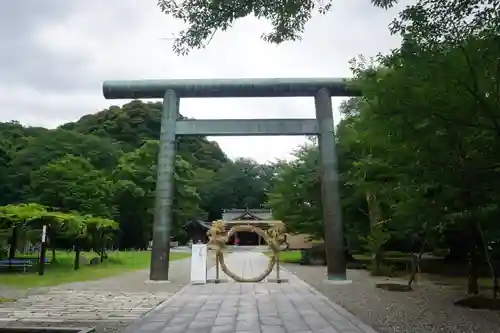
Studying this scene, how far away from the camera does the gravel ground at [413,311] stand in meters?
6.84

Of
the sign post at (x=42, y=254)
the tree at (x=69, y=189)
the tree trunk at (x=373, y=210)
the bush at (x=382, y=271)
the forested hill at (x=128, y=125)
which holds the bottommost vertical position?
the bush at (x=382, y=271)

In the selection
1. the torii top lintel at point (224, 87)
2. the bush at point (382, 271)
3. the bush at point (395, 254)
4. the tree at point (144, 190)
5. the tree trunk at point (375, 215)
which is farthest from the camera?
the tree at point (144, 190)

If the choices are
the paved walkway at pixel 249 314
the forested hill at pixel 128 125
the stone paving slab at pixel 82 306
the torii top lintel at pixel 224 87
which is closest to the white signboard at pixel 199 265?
the paved walkway at pixel 249 314

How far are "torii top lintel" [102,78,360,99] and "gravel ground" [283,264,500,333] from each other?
5.45m

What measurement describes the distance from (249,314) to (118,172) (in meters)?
29.5

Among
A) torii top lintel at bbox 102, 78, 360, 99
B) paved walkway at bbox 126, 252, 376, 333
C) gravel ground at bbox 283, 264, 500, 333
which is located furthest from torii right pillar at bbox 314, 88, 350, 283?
paved walkway at bbox 126, 252, 376, 333

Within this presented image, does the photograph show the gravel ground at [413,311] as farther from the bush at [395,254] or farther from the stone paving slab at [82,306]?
the bush at [395,254]

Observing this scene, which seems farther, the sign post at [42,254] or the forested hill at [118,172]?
the forested hill at [118,172]

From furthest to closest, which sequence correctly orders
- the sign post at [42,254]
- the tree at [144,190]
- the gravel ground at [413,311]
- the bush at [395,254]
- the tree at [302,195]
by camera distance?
the tree at [144,190] → the tree at [302,195] → the bush at [395,254] → the sign post at [42,254] → the gravel ground at [413,311]

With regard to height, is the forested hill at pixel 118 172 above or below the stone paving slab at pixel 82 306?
above

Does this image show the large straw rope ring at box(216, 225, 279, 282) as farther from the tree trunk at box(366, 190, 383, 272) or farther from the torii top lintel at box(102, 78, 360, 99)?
the tree trunk at box(366, 190, 383, 272)

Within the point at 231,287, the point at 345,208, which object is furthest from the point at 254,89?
the point at 345,208

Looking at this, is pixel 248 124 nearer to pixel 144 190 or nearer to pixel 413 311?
pixel 413 311

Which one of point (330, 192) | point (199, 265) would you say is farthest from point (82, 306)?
point (330, 192)
